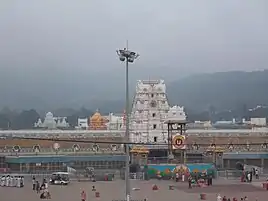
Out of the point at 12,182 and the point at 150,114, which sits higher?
the point at 150,114

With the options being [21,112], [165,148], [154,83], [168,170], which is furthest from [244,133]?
[21,112]

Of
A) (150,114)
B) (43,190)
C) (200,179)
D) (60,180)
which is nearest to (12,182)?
(60,180)

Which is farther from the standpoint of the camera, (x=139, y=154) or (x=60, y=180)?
(x=139, y=154)

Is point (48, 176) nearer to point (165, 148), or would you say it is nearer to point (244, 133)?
point (165, 148)

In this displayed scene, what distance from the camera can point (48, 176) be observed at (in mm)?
36812

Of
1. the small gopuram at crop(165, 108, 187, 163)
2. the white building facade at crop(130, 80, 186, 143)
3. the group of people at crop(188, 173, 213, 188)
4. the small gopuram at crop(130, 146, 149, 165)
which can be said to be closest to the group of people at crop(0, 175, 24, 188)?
the group of people at crop(188, 173, 213, 188)

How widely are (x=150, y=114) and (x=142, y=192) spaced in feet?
74.1

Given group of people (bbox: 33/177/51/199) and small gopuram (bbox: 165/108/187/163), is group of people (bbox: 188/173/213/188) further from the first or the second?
group of people (bbox: 33/177/51/199)

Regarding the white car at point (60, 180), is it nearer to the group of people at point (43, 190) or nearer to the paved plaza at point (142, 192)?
the paved plaza at point (142, 192)

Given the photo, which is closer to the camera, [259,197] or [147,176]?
[259,197]

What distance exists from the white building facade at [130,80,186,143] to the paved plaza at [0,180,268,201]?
53.5 ft

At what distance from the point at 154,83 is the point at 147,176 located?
18.2m

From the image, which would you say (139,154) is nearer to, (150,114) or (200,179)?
(200,179)

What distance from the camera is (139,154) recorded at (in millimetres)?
40094
